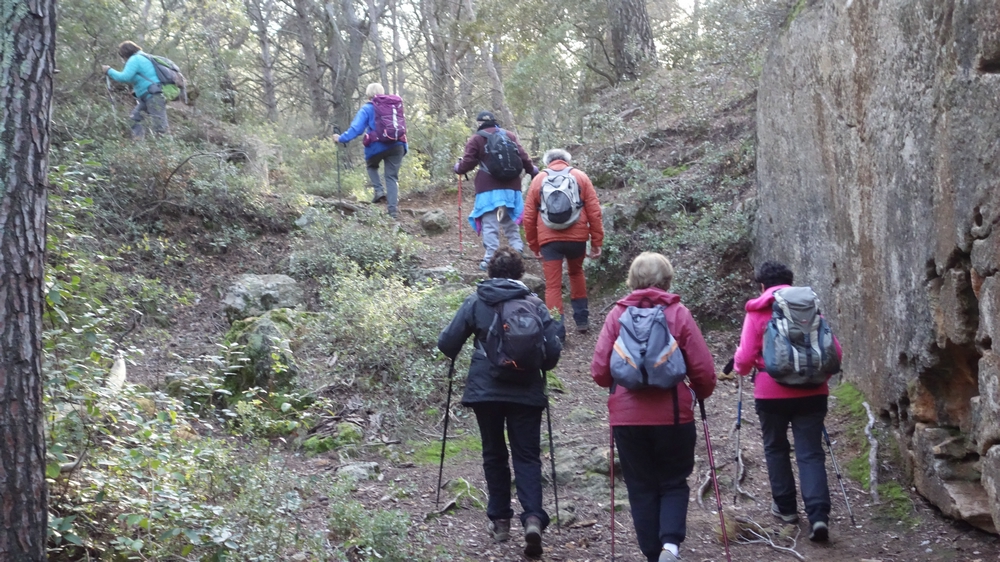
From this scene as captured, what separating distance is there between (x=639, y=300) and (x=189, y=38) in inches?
531

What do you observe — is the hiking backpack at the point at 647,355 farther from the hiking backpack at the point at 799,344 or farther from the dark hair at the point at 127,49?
the dark hair at the point at 127,49

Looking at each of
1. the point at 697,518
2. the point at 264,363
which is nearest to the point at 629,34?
the point at 264,363

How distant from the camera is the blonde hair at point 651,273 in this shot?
480cm

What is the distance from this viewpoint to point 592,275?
11.2 m

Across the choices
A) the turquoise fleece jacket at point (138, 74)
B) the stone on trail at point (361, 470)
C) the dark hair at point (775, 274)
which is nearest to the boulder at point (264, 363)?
the stone on trail at point (361, 470)

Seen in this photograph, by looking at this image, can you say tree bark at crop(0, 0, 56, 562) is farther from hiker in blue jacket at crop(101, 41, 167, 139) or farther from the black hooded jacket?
hiker in blue jacket at crop(101, 41, 167, 139)

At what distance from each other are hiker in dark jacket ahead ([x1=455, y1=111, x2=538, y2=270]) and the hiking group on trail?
484 centimetres

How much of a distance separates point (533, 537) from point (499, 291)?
61.3 inches

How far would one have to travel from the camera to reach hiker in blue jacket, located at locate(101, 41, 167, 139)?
12.2 metres

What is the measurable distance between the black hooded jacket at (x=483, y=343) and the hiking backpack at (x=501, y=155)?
495 cm

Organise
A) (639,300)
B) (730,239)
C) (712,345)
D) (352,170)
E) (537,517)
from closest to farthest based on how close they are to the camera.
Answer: (639,300), (537,517), (712,345), (730,239), (352,170)

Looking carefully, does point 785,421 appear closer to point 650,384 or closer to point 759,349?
point 759,349

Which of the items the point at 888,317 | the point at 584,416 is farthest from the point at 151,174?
the point at 888,317

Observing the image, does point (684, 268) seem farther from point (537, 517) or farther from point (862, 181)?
point (537, 517)
